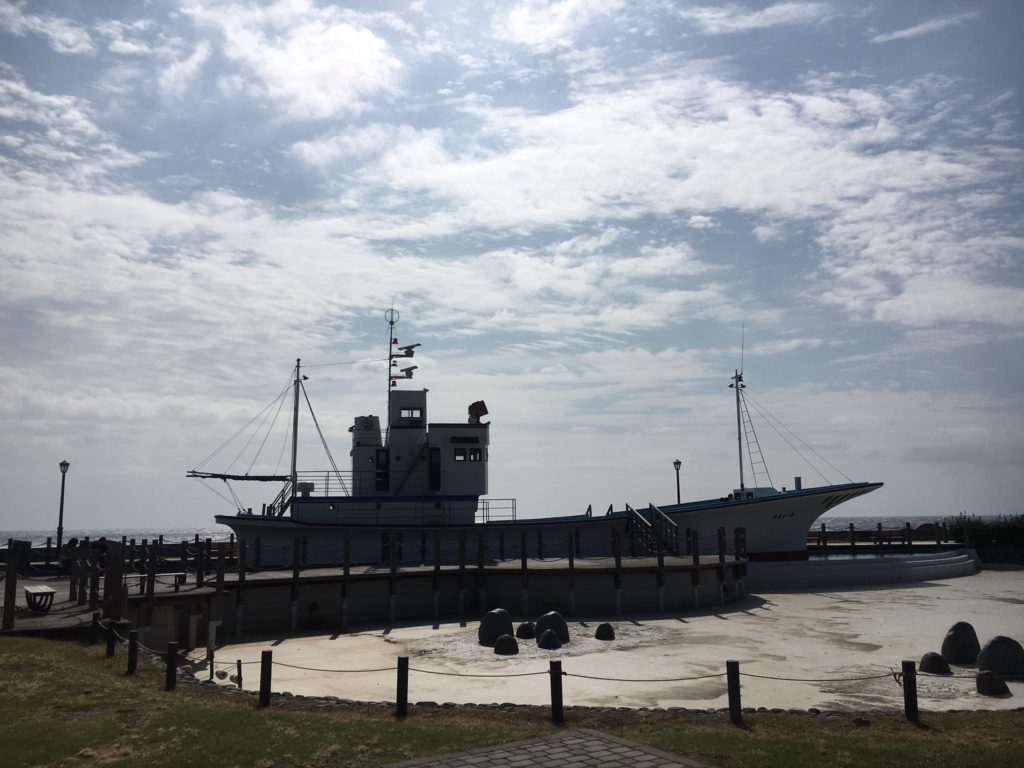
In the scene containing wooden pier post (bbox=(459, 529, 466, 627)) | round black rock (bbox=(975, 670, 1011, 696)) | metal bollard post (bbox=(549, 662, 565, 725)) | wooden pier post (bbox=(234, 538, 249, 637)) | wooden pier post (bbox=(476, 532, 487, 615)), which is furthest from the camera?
wooden pier post (bbox=(476, 532, 487, 615))

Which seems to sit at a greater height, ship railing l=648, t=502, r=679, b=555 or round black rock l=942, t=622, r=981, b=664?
ship railing l=648, t=502, r=679, b=555

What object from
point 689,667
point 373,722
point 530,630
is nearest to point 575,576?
point 530,630

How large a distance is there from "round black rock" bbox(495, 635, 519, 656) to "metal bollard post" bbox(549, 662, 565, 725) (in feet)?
26.2

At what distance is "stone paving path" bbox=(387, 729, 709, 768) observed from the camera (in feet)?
30.5

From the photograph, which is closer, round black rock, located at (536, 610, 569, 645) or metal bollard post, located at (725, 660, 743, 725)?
metal bollard post, located at (725, 660, 743, 725)

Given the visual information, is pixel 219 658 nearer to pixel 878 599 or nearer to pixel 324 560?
pixel 324 560

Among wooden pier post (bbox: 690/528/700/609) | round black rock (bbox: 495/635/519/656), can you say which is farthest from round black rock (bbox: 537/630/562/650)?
wooden pier post (bbox: 690/528/700/609)

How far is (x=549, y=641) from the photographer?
2009 cm

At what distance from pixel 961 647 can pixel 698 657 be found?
5.72 metres

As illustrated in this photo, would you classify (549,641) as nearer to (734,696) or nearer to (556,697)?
→ (556,697)

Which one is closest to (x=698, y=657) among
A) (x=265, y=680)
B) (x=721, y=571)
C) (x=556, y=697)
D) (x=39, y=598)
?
(x=556, y=697)

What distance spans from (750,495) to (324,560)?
2101 centimetres

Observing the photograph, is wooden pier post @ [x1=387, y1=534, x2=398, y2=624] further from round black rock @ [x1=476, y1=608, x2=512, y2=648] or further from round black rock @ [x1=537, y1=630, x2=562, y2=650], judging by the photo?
round black rock @ [x1=537, y1=630, x2=562, y2=650]

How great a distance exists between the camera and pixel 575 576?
89.7ft
